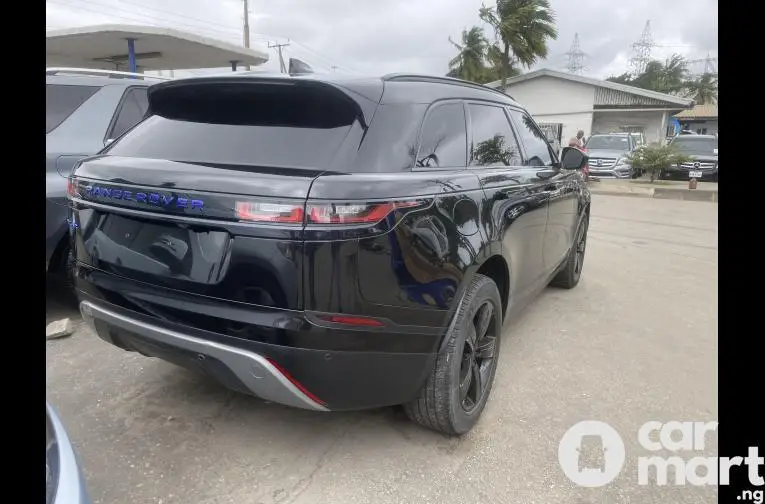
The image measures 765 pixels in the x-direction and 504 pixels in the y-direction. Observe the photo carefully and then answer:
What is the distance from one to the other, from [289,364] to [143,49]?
40.6ft

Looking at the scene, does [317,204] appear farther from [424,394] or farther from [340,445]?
[340,445]

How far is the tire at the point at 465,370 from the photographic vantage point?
242cm

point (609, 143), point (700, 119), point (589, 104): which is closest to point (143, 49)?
point (609, 143)

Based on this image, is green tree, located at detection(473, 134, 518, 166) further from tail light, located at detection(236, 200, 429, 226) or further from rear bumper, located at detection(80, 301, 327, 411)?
rear bumper, located at detection(80, 301, 327, 411)

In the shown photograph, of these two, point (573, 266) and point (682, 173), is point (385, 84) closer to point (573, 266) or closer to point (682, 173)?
point (573, 266)

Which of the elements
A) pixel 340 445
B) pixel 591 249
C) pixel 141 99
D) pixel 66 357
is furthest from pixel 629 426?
pixel 591 249

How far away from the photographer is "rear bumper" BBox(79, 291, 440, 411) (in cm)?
201

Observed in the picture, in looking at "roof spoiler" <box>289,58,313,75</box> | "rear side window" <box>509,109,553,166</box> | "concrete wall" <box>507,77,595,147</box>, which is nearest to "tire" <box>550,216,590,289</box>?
"rear side window" <box>509,109,553,166</box>

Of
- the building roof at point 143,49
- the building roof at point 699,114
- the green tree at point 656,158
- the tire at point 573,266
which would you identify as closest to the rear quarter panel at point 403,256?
the tire at point 573,266

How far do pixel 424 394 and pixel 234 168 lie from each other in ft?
4.24

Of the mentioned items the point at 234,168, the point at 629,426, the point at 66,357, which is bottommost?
the point at 629,426
